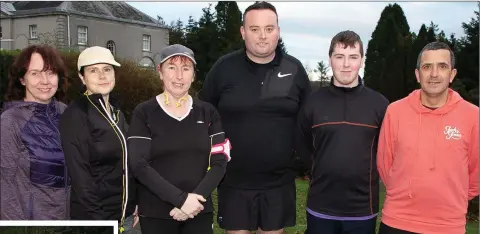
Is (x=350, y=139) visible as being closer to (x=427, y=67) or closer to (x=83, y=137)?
(x=427, y=67)

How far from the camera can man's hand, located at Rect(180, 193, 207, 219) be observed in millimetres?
4223

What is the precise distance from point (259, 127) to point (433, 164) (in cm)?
169

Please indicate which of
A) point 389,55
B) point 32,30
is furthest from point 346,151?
point 32,30

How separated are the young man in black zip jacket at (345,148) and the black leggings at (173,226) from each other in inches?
44.3

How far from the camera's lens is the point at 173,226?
173 inches

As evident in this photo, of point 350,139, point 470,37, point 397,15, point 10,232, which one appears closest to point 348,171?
point 350,139

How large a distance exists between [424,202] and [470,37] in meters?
27.6

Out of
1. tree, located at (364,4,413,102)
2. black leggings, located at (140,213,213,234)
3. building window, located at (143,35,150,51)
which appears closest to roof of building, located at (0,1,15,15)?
building window, located at (143,35,150,51)

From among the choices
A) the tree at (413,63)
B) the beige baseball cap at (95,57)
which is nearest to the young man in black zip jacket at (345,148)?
the beige baseball cap at (95,57)

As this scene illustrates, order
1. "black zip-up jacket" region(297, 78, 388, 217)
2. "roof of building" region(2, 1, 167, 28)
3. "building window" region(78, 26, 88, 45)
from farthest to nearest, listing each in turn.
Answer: "building window" region(78, 26, 88, 45) → "roof of building" region(2, 1, 167, 28) → "black zip-up jacket" region(297, 78, 388, 217)

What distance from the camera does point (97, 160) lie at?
167 inches

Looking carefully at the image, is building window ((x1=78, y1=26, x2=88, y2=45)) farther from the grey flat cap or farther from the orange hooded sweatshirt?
the orange hooded sweatshirt

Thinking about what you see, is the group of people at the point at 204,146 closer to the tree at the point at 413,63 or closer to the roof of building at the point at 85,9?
the tree at the point at 413,63

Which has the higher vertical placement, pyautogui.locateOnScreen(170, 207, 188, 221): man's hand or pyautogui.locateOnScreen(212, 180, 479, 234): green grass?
pyautogui.locateOnScreen(170, 207, 188, 221): man's hand
